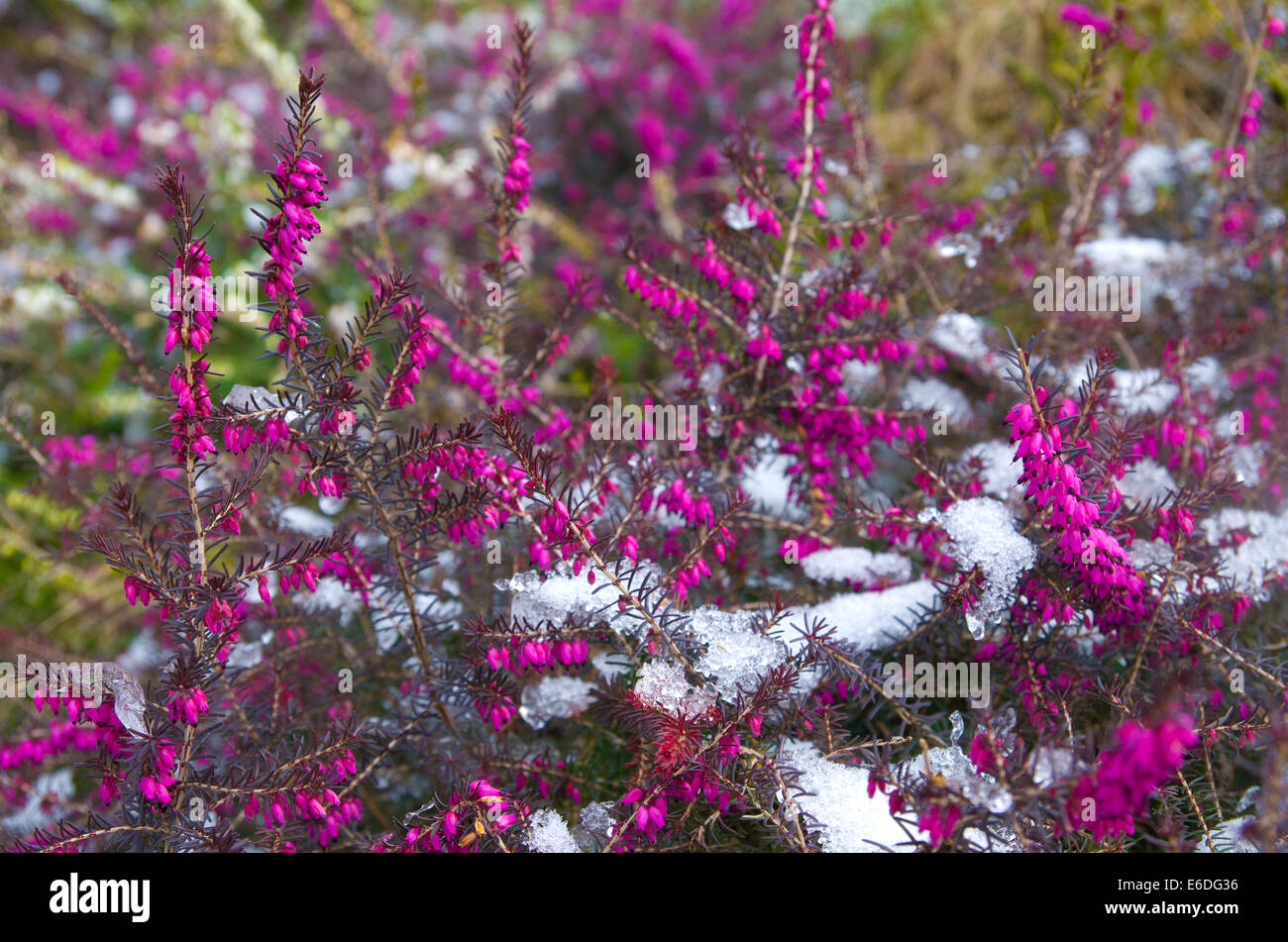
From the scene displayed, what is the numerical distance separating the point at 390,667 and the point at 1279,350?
2458 mm

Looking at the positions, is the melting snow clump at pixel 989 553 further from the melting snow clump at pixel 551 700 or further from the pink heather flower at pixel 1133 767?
the melting snow clump at pixel 551 700

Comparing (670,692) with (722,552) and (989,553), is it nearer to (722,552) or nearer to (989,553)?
(722,552)

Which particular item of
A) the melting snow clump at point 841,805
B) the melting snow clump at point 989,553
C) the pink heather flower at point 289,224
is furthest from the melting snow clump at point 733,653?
the pink heather flower at point 289,224

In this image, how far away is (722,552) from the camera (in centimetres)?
162

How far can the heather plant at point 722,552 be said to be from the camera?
1.42 metres

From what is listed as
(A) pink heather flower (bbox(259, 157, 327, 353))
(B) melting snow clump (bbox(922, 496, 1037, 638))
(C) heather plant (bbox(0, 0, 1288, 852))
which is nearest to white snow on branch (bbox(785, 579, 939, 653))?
(C) heather plant (bbox(0, 0, 1288, 852))

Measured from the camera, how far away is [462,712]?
184cm

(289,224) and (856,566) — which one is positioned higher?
(289,224)

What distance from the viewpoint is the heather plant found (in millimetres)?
1419

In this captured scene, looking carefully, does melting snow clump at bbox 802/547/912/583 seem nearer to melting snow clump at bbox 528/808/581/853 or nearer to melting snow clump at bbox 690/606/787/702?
melting snow clump at bbox 690/606/787/702

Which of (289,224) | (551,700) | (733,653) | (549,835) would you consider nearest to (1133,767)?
(733,653)
